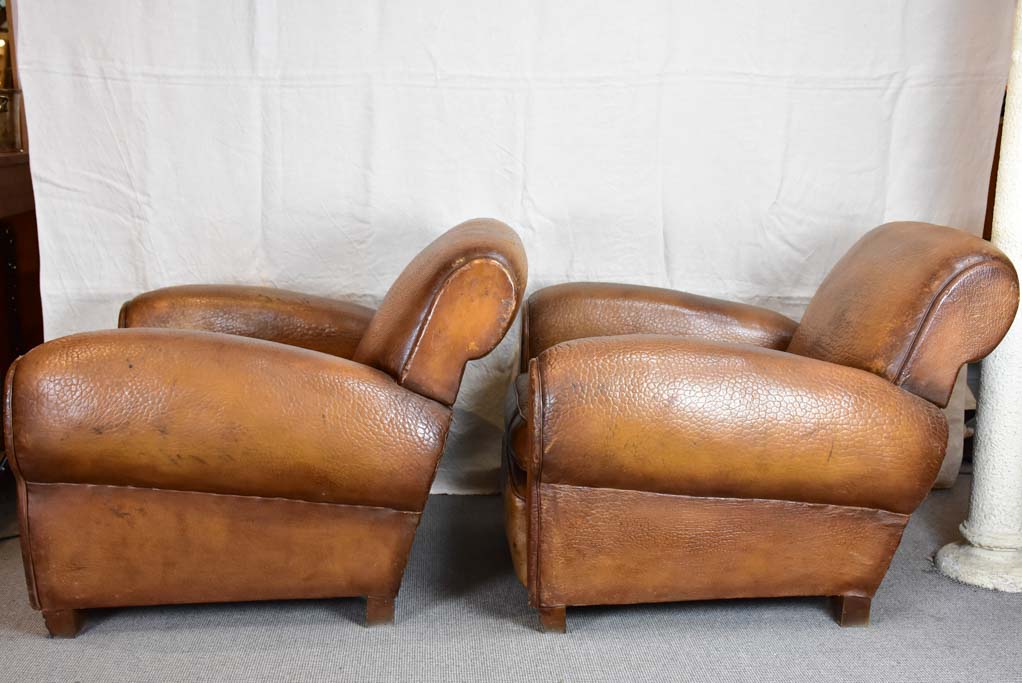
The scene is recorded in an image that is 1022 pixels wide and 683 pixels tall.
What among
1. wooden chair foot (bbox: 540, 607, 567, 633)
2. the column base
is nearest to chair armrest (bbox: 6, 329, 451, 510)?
wooden chair foot (bbox: 540, 607, 567, 633)

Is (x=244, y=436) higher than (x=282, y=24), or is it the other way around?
(x=282, y=24)

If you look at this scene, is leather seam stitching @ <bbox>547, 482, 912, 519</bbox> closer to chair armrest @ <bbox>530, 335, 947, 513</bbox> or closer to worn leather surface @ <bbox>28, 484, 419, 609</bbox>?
chair armrest @ <bbox>530, 335, 947, 513</bbox>

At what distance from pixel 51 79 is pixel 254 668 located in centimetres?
158

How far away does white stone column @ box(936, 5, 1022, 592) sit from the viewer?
6.57ft

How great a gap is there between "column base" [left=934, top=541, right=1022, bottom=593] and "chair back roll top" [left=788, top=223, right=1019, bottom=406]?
0.55 m

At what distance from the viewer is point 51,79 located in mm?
2400

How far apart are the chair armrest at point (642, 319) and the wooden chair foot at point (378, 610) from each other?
703 millimetres

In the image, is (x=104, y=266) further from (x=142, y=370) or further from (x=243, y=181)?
(x=142, y=370)

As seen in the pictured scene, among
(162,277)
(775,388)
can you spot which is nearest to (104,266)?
(162,277)

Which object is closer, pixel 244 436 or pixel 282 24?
pixel 244 436

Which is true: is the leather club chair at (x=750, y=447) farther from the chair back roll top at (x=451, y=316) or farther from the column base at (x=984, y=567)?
the column base at (x=984, y=567)

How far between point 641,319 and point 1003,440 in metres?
0.82

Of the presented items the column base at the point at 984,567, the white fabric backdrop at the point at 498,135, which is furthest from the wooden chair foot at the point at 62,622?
the column base at the point at 984,567

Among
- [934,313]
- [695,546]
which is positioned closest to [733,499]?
[695,546]
